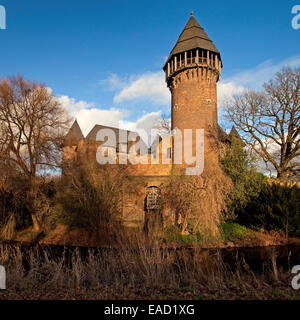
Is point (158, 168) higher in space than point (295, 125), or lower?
lower

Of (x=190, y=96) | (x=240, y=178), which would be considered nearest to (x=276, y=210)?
(x=240, y=178)

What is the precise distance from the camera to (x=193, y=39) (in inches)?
765

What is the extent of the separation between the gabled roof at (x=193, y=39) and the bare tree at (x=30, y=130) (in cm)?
1110

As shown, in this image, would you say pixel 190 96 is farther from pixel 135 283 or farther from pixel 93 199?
pixel 135 283

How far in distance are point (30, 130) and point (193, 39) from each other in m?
14.1

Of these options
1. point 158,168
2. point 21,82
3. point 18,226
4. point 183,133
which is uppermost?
point 21,82

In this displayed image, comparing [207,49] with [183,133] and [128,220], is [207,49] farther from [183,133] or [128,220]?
[128,220]

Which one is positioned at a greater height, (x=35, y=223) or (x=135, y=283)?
(x=135, y=283)

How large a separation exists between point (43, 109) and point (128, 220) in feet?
27.6

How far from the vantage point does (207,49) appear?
18.8 meters


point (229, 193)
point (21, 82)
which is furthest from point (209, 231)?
point (21, 82)

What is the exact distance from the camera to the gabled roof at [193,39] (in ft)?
62.3

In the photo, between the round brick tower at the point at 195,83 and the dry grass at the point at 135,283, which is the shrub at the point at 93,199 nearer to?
the dry grass at the point at 135,283
